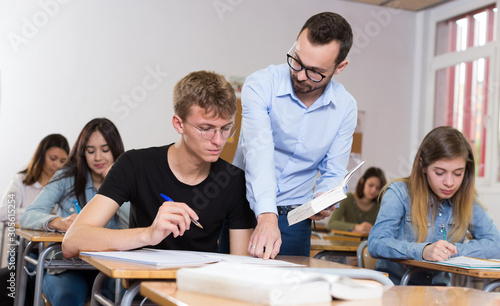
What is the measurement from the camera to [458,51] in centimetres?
587

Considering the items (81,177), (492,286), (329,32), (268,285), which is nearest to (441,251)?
(492,286)

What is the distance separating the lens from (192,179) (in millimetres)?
1855

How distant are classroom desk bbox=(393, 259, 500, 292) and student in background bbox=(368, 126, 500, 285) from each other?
0.16m

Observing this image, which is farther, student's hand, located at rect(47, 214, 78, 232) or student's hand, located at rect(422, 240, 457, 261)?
student's hand, located at rect(47, 214, 78, 232)

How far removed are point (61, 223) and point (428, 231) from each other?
5.42 feet

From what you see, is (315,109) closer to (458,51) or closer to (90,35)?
(90,35)

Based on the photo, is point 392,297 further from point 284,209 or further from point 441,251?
point 441,251

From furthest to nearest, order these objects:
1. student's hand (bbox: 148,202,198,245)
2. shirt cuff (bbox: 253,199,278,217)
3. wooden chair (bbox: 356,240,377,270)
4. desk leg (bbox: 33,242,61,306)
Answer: wooden chair (bbox: 356,240,377,270) → desk leg (bbox: 33,242,61,306) → shirt cuff (bbox: 253,199,278,217) → student's hand (bbox: 148,202,198,245)

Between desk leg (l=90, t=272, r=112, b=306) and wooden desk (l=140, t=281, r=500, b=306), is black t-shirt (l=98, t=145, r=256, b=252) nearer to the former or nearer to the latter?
desk leg (l=90, t=272, r=112, b=306)

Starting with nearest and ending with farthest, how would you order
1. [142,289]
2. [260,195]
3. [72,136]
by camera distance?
[142,289], [260,195], [72,136]

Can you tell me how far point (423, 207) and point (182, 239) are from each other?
118 centimetres

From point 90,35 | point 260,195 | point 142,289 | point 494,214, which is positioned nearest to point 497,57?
point 494,214
